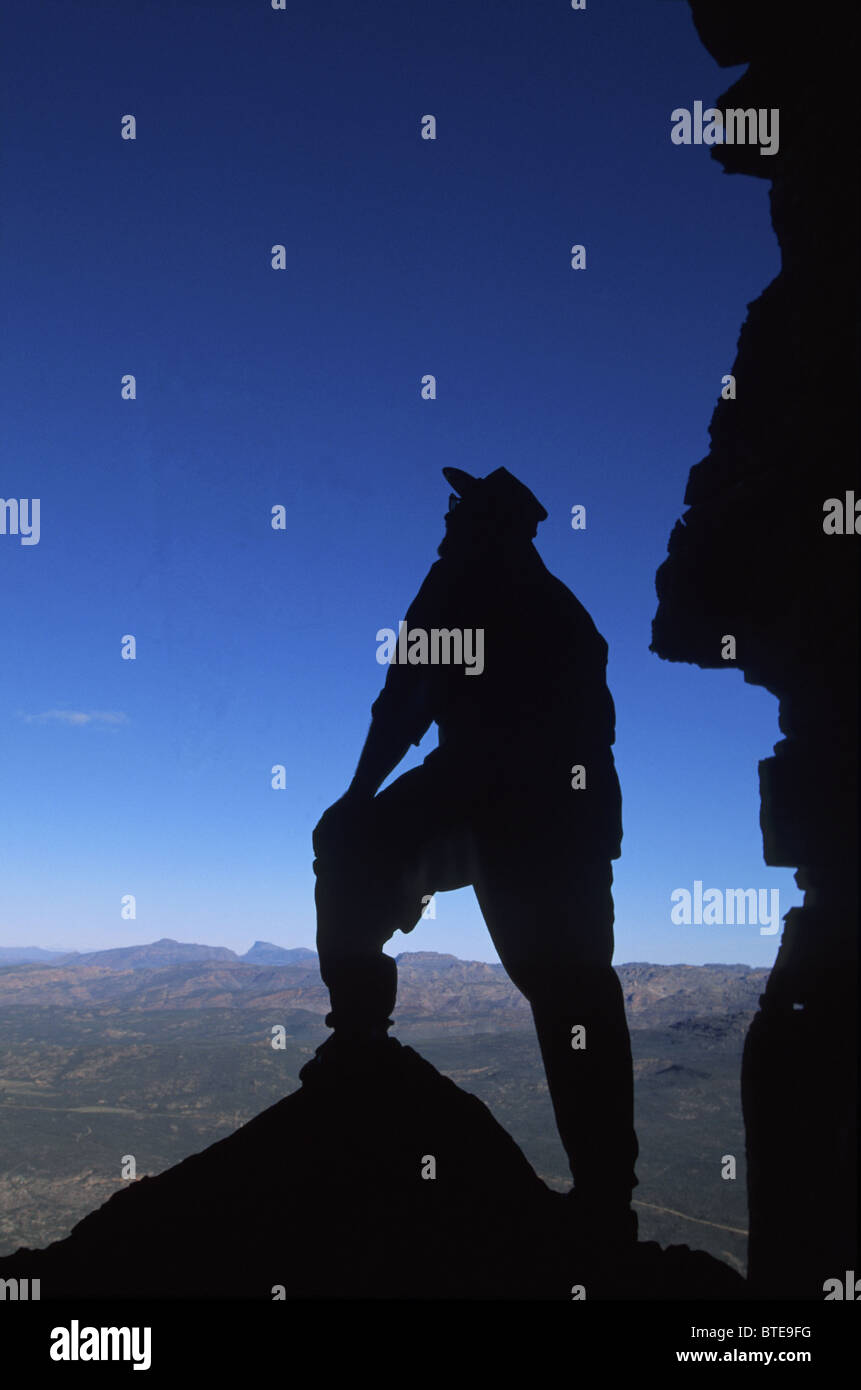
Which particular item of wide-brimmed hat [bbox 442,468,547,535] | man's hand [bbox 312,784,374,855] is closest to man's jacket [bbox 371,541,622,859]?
wide-brimmed hat [bbox 442,468,547,535]

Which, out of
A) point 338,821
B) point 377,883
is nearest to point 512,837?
point 377,883

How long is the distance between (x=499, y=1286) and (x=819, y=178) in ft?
18.3

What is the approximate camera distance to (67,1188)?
106000 mm

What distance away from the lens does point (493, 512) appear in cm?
517

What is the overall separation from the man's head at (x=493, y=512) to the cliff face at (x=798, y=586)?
1123 millimetres

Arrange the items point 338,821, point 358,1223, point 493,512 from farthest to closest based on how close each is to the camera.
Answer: point 493,512, point 338,821, point 358,1223

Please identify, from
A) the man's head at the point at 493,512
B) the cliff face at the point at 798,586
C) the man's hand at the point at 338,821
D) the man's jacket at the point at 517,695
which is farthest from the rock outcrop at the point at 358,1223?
the man's head at the point at 493,512

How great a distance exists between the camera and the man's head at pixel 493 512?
16.9 feet

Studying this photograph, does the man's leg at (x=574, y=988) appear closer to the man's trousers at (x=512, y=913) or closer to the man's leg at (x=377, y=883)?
the man's trousers at (x=512, y=913)

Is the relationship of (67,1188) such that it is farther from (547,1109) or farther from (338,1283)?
(338,1283)

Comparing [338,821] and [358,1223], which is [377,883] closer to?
[338,821]

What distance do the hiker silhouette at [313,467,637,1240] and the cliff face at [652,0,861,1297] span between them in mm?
665

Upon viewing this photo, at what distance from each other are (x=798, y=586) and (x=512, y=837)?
6.51 feet
